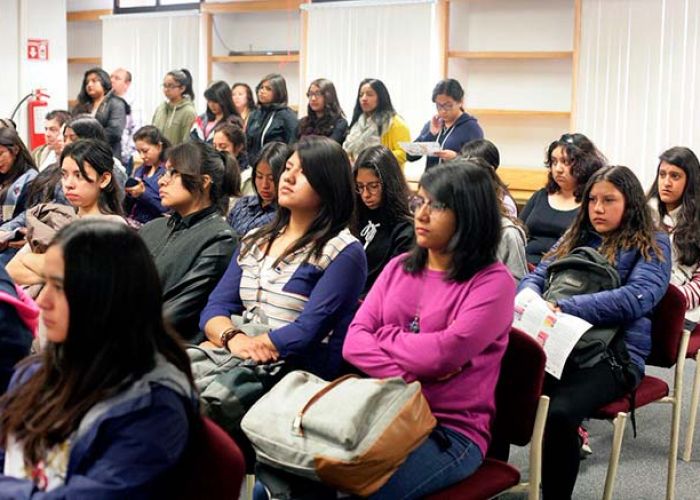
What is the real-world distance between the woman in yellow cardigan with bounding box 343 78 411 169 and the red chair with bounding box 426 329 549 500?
154 inches

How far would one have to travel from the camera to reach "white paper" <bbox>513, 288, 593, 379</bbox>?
273 cm

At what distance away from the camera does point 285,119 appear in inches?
258

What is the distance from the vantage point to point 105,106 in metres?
7.11

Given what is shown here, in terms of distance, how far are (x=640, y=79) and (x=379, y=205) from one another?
390cm

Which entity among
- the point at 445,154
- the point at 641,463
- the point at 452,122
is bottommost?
the point at 641,463

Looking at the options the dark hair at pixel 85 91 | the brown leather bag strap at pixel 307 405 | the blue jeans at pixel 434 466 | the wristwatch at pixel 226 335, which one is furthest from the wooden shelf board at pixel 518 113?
the brown leather bag strap at pixel 307 405

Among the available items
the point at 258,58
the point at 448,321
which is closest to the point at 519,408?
the point at 448,321

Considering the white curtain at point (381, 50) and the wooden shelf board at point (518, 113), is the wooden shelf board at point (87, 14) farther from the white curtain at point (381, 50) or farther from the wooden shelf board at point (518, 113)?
the wooden shelf board at point (518, 113)

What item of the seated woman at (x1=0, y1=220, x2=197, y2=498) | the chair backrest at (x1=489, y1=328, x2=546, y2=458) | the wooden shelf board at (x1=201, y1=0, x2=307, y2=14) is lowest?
the chair backrest at (x1=489, y1=328, x2=546, y2=458)

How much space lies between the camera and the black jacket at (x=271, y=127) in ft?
21.4

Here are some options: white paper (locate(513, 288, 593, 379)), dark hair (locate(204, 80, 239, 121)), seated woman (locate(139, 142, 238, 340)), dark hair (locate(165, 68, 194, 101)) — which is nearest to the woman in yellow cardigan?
dark hair (locate(204, 80, 239, 121))

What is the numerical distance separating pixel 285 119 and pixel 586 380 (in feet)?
13.6

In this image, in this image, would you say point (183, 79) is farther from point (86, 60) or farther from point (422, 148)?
point (86, 60)

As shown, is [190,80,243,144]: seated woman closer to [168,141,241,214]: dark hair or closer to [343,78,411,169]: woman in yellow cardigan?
[343,78,411,169]: woman in yellow cardigan
